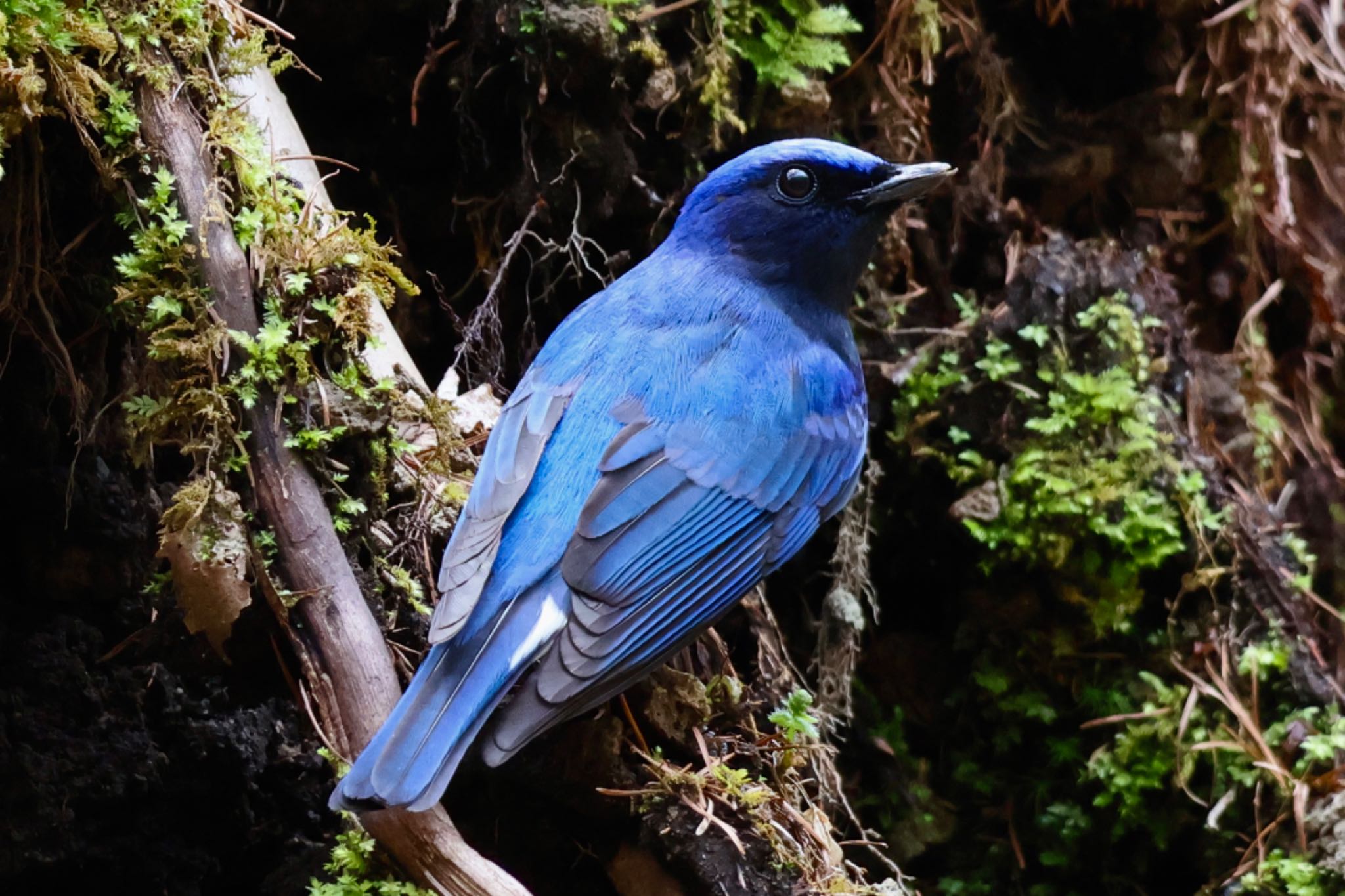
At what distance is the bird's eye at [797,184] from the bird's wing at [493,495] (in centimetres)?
91

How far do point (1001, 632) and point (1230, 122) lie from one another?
2262mm

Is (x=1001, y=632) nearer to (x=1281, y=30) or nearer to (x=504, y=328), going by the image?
(x=504, y=328)

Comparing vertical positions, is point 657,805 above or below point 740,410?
below

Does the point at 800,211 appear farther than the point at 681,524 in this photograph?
Yes

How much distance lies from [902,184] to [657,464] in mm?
1094

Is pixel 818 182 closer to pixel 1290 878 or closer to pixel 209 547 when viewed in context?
pixel 209 547

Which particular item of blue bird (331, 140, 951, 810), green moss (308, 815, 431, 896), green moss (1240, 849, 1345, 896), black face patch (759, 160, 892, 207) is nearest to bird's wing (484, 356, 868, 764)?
blue bird (331, 140, 951, 810)

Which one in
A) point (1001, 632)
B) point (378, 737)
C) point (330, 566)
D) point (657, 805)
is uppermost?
point (330, 566)

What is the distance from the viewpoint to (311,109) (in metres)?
4.13

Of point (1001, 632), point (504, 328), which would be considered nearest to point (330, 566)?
point (504, 328)

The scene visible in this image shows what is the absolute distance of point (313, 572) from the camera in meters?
2.56

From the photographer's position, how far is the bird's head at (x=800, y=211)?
345cm

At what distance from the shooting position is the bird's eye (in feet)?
11.4

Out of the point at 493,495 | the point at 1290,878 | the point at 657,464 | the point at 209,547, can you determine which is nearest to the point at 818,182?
the point at 657,464
